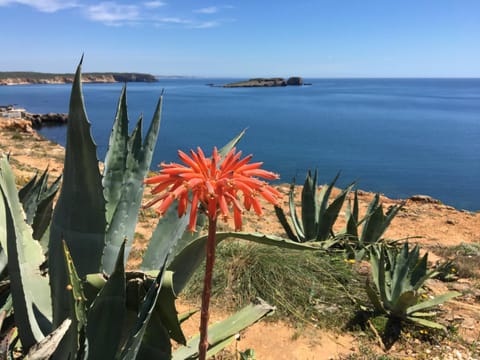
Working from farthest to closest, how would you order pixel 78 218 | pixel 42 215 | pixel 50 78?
1. pixel 50 78
2. pixel 42 215
3. pixel 78 218

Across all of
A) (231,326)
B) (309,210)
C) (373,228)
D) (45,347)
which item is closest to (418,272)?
(373,228)

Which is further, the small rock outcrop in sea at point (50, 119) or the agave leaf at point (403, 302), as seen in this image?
the small rock outcrop in sea at point (50, 119)

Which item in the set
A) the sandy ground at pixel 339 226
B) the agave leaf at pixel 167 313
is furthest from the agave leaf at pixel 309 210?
the agave leaf at pixel 167 313

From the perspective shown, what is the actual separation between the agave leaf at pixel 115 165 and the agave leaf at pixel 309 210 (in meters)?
4.04

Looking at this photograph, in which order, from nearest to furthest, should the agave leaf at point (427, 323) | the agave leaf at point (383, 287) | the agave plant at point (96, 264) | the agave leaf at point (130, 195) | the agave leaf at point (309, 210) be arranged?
the agave plant at point (96, 264)
the agave leaf at point (130, 195)
the agave leaf at point (427, 323)
the agave leaf at point (383, 287)
the agave leaf at point (309, 210)

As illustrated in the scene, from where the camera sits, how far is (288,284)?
4020 millimetres

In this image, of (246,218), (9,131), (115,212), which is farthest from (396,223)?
(9,131)

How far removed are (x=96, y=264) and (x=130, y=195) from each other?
32 centimetres

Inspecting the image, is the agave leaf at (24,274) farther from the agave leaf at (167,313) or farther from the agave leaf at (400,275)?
the agave leaf at (400,275)

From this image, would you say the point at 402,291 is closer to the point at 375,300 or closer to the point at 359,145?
the point at 375,300

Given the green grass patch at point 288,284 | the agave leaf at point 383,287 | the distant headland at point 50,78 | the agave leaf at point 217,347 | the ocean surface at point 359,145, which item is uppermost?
the distant headland at point 50,78

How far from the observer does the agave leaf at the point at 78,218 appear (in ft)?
4.71

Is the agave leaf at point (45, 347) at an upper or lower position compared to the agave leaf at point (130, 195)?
lower

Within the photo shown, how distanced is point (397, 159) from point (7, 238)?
2734 cm
